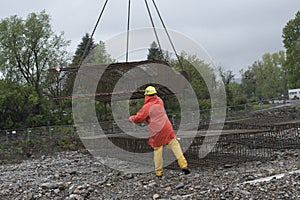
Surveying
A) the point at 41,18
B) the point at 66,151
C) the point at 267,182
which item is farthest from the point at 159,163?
the point at 41,18

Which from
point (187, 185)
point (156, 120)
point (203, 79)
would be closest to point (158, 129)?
point (156, 120)

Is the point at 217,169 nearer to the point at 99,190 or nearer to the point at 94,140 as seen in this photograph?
the point at 99,190

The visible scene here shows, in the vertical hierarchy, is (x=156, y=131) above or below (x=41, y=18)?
below

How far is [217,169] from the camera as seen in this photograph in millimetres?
7609

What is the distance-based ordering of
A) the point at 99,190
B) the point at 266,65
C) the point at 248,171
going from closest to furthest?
the point at 99,190 → the point at 248,171 → the point at 266,65

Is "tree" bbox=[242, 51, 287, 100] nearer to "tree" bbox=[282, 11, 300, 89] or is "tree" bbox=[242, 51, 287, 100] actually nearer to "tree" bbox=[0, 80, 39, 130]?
"tree" bbox=[282, 11, 300, 89]

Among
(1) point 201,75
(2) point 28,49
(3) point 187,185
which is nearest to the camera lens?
(3) point 187,185

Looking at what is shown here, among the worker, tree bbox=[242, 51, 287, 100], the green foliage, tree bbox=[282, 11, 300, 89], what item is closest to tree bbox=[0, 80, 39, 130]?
the green foliage

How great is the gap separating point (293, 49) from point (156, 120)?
3131cm

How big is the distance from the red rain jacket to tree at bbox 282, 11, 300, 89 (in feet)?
99.2

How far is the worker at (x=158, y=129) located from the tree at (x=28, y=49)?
736 inches

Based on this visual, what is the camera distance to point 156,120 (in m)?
7.02

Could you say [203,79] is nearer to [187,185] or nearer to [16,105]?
[16,105]

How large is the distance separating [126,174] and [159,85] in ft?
10.7
